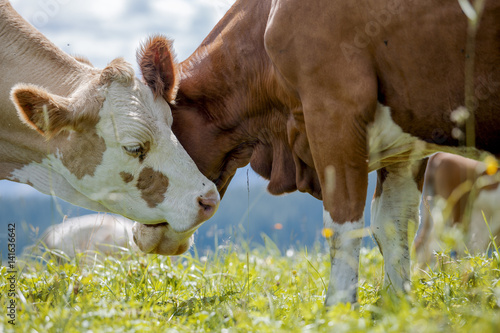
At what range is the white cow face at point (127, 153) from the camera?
4.07m

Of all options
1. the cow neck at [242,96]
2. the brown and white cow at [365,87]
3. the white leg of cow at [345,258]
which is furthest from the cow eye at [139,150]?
the white leg of cow at [345,258]

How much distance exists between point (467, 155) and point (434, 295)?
0.92 metres

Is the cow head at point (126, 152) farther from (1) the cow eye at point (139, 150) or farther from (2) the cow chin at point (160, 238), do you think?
(2) the cow chin at point (160, 238)

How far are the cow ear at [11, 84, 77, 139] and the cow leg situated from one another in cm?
228

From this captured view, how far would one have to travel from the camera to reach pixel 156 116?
4.23 meters

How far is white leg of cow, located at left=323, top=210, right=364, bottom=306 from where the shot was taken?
3357 millimetres

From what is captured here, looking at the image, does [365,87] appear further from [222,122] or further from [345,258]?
→ [222,122]

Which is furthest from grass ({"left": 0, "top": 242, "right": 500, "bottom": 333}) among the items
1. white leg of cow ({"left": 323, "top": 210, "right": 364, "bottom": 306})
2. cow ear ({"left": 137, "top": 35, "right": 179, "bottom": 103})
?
cow ear ({"left": 137, "top": 35, "right": 179, "bottom": 103})

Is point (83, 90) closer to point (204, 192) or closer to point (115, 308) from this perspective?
point (204, 192)

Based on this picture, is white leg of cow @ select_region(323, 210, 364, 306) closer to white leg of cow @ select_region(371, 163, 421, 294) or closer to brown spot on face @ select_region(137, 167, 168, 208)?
white leg of cow @ select_region(371, 163, 421, 294)

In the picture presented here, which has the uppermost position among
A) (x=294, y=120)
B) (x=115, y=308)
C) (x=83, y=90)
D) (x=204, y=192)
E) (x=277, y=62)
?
(x=83, y=90)

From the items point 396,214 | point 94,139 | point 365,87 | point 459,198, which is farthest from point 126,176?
point 459,198

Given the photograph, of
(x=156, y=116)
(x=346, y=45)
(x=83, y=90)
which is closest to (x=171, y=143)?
(x=156, y=116)

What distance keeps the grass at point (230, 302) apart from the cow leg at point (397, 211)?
246mm
